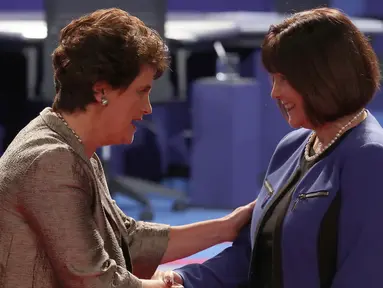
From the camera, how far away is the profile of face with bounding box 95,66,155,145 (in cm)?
204

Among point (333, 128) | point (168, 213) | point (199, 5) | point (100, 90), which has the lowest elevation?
point (168, 213)

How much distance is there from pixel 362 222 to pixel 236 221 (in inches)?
21.3

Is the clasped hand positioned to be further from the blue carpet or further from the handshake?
the blue carpet

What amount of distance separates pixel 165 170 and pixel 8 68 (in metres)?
1.46

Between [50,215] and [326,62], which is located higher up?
[326,62]

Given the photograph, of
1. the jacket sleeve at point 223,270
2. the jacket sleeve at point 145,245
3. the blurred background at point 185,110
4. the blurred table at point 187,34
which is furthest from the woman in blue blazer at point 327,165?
the blurred table at point 187,34

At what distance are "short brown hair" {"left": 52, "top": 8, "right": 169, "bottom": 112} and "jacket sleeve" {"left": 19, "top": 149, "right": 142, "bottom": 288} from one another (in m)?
0.14

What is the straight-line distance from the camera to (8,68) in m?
7.36

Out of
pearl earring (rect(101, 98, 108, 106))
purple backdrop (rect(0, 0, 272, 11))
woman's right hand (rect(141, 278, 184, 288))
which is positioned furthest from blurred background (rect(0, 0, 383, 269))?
pearl earring (rect(101, 98, 108, 106))

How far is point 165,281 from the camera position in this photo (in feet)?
7.42

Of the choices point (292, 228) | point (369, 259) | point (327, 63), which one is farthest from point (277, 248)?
point (327, 63)

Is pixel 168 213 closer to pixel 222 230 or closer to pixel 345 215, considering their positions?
pixel 222 230

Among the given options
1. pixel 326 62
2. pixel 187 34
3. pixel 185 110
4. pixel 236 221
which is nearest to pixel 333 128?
pixel 326 62

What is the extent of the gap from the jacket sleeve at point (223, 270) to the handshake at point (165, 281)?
0.03 meters
